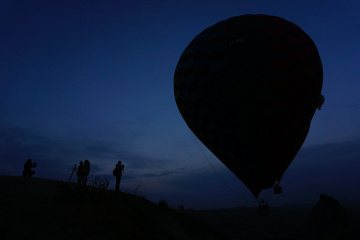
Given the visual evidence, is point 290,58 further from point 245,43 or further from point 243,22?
point 243,22

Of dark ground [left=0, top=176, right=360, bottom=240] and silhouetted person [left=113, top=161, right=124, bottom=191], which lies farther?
silhouetted person [left=113, top=161, right=124, bottom=191]

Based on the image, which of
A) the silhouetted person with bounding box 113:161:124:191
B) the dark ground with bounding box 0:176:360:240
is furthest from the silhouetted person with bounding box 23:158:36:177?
the silhouetted person with bounding box 113:161:124:191

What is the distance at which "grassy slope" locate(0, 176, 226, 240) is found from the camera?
8336 millimetres

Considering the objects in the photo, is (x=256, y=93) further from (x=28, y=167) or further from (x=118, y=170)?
(x=28, y=167)

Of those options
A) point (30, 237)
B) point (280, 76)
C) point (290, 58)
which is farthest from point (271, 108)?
point (30, 237)

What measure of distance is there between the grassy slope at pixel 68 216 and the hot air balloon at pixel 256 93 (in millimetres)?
6131

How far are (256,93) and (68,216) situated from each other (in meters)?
11.2

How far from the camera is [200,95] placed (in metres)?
15.1

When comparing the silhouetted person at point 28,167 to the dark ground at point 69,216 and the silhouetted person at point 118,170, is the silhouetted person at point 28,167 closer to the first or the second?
the dark ground at point 69,216

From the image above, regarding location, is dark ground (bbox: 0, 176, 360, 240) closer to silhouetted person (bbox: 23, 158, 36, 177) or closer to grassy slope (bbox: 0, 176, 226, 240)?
grassy slope (bbox: 0, 176, 226, 240)

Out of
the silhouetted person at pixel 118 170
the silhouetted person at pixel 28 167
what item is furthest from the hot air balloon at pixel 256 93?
the silhouetted person at pixel 28 167

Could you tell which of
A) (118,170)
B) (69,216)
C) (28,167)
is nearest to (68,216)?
(69,216)

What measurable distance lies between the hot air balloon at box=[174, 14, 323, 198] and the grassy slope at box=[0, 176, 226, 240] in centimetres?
613

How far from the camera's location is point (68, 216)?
31.9 feet
